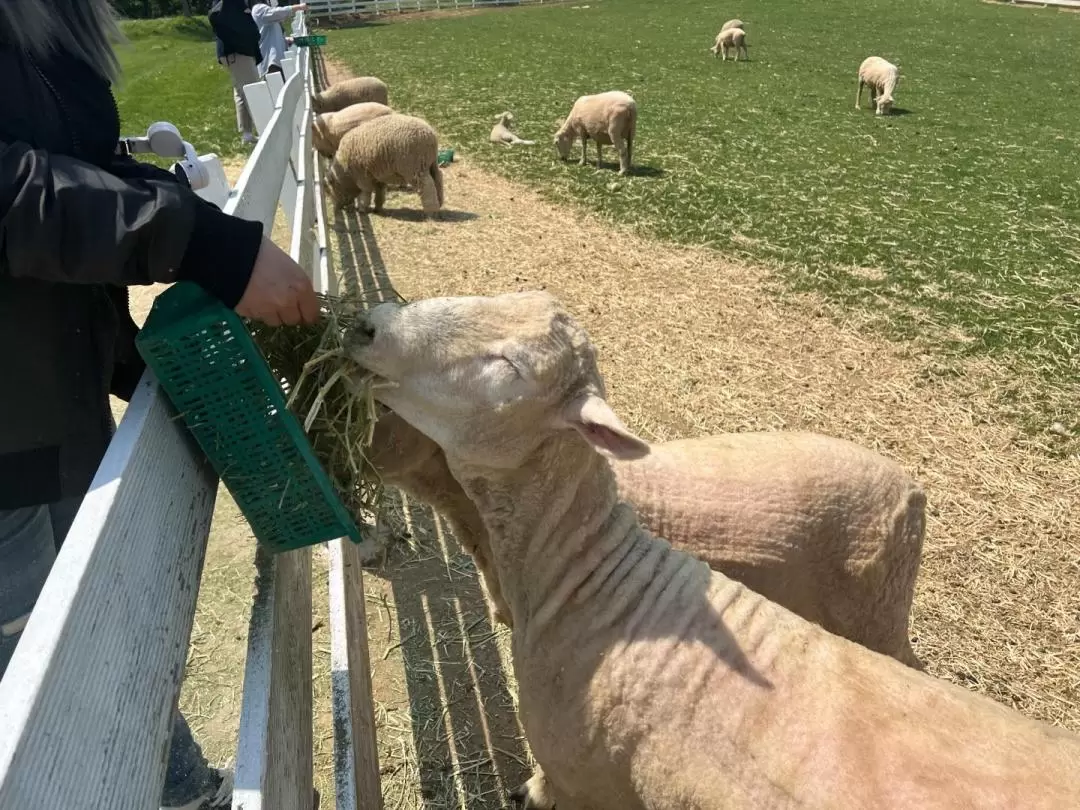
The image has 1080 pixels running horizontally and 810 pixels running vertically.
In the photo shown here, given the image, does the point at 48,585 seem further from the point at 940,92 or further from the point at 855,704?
the point at 940,92

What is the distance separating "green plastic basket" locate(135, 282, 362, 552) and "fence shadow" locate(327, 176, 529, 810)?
742mm

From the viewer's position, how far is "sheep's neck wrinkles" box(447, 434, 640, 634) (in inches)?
94.4

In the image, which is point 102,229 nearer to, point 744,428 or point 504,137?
point 744,428

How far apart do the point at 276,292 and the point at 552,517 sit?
1.11 meters

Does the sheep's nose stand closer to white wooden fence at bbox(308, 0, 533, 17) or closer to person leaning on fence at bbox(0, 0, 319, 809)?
person leaning on fence at bbox(0, 0, 319, 809)

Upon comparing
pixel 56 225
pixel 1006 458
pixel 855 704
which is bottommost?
pixel 1006 458

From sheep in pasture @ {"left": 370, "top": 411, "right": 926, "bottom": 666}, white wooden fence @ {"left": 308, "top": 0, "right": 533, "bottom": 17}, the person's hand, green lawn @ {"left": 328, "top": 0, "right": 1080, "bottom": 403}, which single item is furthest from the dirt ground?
white wooden fence @ {"left": 308, "top": 0, "right": 533, "bottom": 17}

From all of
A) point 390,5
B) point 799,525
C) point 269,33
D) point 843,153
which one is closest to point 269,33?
point 269,33

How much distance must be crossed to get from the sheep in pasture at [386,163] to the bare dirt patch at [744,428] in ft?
2.66

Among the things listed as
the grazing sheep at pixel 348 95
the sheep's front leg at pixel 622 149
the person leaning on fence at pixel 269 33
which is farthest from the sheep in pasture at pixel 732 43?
the person leaning on fence at pixel 269 33

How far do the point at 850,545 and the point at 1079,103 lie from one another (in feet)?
64.7

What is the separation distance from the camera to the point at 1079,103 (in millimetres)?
17484

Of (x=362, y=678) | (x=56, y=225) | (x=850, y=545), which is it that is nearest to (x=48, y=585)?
(x=56, y=225)

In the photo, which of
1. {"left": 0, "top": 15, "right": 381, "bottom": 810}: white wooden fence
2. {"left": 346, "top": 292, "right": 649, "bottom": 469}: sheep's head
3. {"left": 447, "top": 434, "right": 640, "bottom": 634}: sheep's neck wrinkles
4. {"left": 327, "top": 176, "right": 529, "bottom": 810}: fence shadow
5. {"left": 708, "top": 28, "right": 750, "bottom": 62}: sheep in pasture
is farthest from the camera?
{"left": 708, "top": 28, "right": 750, "bottom": 62}: sheep in pasture
